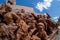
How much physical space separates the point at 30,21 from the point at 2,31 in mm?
2400

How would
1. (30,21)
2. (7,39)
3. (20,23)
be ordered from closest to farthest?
(7,39), (20,23), (30,21)

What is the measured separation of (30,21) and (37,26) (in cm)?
80

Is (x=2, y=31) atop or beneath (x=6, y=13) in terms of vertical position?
beneath

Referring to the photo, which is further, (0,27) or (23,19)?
(23,19)

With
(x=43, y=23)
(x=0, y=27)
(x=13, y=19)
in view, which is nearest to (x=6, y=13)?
(x=13, y=19)

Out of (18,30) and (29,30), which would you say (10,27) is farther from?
(29,30)

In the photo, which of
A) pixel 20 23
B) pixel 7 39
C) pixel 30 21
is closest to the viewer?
pixel 7 39

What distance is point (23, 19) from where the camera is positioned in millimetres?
12797

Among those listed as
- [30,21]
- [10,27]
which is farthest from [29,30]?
[10,27]

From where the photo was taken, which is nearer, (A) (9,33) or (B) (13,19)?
(A) (9,33)

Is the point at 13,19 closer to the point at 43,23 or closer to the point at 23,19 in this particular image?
the point at 23,19

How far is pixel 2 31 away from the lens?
1117 cm

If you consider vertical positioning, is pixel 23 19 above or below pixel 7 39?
above

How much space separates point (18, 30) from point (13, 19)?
1.06m
